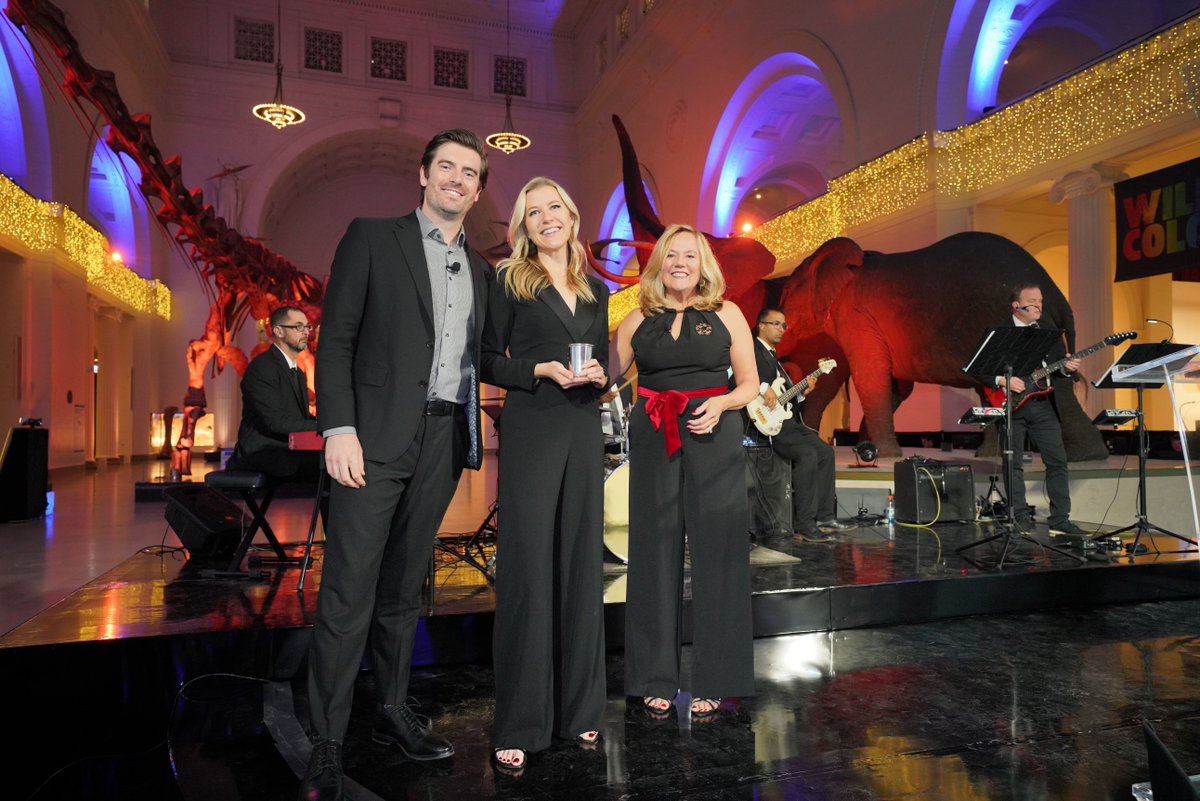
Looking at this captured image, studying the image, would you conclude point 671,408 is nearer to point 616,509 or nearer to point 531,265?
point 531,265

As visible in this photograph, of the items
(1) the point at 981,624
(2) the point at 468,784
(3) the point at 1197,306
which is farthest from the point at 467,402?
(3) the point at 1197,306

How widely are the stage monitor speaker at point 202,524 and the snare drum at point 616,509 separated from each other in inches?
92.2

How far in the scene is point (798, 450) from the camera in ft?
20.3

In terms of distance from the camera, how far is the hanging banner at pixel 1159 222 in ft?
26.9

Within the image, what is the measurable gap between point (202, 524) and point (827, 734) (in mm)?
3900

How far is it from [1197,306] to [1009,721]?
15.8 m

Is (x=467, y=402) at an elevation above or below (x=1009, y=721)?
above

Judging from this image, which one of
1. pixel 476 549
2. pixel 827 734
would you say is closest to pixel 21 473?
pixel 476 549

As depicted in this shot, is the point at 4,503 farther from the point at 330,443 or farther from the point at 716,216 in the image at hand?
the point at 716,216

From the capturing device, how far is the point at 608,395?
2525 millimetres

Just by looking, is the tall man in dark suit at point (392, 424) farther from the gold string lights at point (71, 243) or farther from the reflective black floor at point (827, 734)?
the gold string lights at point (71, 243)

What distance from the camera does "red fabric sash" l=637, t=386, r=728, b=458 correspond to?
2.75 m

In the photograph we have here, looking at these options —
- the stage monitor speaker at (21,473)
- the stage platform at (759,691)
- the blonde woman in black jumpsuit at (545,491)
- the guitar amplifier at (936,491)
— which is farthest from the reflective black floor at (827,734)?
the stage monitor speaker at (21,473)

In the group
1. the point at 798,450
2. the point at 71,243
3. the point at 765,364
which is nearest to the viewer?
the point at 765,364
